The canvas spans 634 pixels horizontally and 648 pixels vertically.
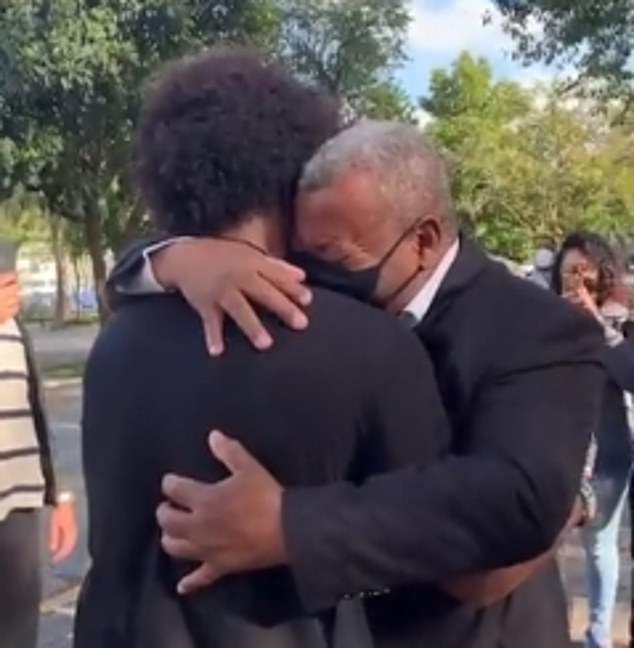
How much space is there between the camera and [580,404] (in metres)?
1.88

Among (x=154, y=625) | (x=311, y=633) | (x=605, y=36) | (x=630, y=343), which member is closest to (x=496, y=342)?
(x=311, y=633)

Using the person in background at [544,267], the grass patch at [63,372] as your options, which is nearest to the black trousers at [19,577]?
the person in background at [544,267]

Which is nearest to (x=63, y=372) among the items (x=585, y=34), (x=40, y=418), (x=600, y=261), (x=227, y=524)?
(x=585, y=34)

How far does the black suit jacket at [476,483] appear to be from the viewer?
69.7 inches

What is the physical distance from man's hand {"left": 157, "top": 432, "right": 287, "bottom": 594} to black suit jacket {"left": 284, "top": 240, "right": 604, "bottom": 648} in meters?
0.02

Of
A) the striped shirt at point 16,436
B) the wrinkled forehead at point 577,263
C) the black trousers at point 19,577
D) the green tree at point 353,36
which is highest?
the green tree at point 353,36

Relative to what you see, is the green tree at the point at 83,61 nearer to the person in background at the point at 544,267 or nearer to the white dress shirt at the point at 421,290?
the person in background at the point at 544,267

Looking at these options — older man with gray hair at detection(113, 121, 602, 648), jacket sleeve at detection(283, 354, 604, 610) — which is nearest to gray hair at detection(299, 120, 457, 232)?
older man with gray hair at detection(113, 121, 602, 648)

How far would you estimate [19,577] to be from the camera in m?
4.48

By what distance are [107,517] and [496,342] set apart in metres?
0.52

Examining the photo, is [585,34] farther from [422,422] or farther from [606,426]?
[422,422]

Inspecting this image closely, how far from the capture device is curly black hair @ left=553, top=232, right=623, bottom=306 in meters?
5.05

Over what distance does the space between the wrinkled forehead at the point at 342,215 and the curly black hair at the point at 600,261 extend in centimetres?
311

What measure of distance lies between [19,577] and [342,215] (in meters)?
2.90
